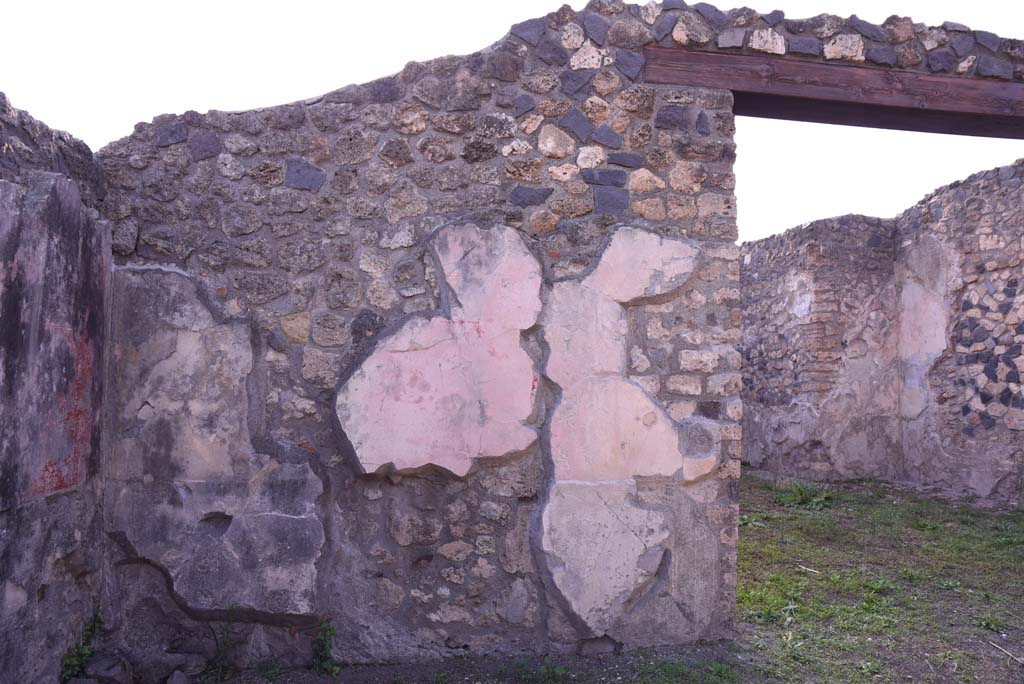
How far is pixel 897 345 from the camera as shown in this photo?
27.0ft

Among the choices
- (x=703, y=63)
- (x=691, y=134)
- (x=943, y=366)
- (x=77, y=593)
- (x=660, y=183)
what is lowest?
(x=77, y=593)

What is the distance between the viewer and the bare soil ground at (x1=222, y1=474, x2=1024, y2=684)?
3.25 m

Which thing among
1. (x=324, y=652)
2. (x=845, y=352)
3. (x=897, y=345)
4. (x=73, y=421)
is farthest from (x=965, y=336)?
(x=73, y=421)

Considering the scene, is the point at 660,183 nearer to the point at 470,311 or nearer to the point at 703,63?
the point at 703,63

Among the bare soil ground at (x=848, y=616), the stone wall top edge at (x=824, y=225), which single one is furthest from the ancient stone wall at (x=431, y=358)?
the stone wall top edge at (x=824, y=225)

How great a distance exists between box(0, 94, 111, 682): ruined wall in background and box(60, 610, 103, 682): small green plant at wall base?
4 centimetres

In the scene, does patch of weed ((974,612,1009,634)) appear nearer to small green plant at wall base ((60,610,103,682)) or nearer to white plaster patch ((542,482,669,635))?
white plaster patch ((542,482,669,635))

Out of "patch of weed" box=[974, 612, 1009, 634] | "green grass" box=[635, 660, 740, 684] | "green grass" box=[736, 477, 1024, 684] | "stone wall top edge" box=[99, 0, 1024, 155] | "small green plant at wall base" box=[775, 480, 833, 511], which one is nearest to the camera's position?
"green grass" box=[635, 660, 740, 684]

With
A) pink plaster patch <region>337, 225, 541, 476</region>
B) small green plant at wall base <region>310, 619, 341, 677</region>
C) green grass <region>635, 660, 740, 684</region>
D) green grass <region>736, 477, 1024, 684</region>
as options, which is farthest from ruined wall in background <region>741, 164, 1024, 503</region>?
small green plant at wall base <region>310, 619, 341, 677</region>

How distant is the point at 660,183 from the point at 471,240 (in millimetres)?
887

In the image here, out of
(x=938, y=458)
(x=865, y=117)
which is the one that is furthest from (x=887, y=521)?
(x=865, y=117)

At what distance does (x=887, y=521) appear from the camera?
20.3 ft

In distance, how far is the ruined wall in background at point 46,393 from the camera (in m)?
2.62

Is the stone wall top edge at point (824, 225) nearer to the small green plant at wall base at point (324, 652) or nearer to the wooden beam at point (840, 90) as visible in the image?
the wooden beam at point (840, 90)
